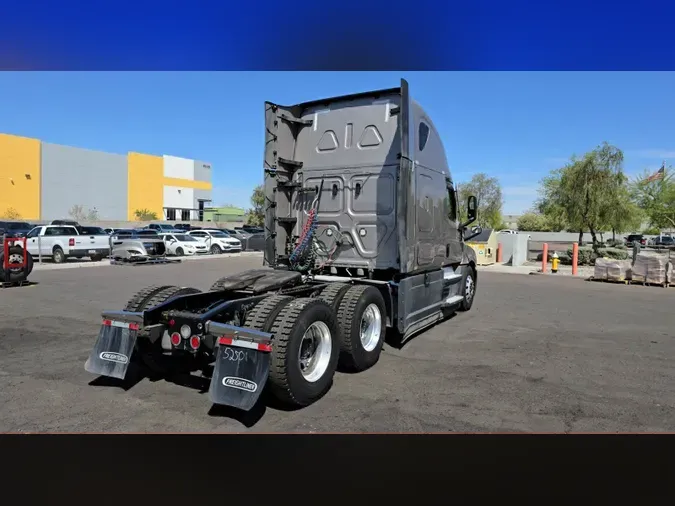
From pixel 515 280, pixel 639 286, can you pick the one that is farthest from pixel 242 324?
pixel 639 286

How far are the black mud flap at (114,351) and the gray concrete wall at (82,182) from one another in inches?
2516

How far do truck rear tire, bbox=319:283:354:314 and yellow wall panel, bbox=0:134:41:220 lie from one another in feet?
200

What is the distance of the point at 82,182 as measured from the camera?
6391 centimetres

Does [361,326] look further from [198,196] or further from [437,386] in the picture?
[198,196]

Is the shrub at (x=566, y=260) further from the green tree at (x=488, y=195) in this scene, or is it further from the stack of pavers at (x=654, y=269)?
the green tree at (x=488, y=195)

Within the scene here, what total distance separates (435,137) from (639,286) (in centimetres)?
1237

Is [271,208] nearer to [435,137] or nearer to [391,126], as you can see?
[391,126]

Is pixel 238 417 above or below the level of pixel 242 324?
below

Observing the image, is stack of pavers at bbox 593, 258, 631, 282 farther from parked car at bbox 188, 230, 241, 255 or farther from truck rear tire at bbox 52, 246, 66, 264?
truck rear tire at bbox 52, 246, 66, 264

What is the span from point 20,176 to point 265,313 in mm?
63717

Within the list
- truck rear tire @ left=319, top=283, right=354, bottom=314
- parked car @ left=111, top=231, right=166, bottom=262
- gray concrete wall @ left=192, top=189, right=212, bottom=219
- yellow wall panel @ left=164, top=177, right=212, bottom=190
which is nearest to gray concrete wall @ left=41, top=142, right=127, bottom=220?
yellow wall panel @ left=164, top=177, right=212, bottom=190

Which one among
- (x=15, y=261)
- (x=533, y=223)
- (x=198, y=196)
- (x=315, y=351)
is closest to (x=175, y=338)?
(x=315, y=351)

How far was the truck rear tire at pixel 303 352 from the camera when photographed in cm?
458
